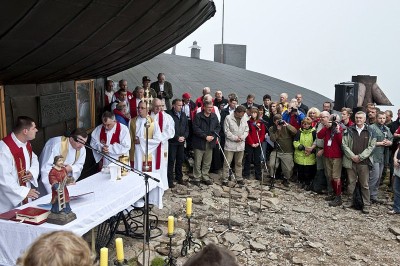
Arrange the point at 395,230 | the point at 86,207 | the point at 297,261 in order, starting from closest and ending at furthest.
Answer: the point at 86,207 < the point at 297,261 < the point at 395,230

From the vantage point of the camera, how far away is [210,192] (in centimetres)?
781

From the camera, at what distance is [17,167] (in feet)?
15.4

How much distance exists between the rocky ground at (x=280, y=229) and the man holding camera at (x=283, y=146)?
58cm

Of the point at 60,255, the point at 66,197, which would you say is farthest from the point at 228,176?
the point at 60,255

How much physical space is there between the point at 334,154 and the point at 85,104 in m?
4.52

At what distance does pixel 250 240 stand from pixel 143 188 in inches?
65.8

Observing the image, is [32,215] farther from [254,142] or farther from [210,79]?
[210,79]

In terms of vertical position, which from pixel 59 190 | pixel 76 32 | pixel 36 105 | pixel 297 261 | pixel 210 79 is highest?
pixel 76 32

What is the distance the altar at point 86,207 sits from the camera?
3.73 meters

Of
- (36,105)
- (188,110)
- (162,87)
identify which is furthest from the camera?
(162,87)

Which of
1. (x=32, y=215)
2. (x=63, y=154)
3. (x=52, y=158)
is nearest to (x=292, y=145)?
(x=63, y=154)

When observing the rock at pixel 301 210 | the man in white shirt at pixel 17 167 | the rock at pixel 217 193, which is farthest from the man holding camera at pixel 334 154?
the man in white shirt at pixel 17 167

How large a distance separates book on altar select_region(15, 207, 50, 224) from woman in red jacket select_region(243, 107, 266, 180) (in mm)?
5240

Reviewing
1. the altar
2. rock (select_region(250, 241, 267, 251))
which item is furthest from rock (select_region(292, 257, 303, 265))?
the altar
